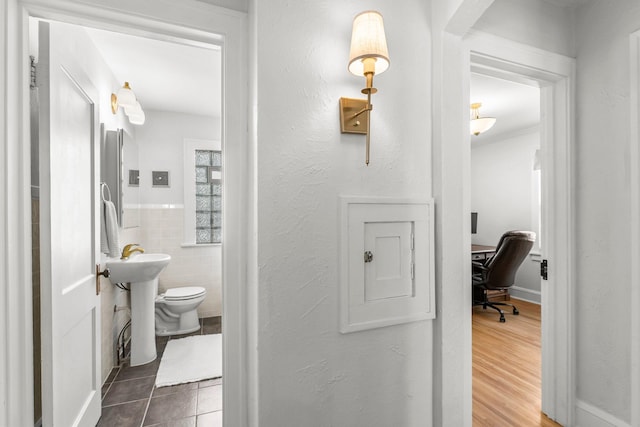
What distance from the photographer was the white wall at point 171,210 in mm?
3578

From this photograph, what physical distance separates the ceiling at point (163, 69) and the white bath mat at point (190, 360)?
6.75ft

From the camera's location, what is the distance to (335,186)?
1218 mm

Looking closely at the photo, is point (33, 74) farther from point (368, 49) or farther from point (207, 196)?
point (207, 196)

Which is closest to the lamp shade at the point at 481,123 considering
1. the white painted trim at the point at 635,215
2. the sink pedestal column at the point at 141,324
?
the white painted trim at the point at 635,215

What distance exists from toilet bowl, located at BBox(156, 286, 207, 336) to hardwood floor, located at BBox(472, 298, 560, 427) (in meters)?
2.60

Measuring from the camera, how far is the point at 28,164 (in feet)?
3.67

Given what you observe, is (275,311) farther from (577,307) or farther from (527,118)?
(527,118)

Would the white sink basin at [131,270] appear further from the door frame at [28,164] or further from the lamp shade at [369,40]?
the lamp shade at [369,40]

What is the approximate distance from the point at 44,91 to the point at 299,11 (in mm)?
1023

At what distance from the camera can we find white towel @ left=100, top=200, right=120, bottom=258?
2107 millimetres

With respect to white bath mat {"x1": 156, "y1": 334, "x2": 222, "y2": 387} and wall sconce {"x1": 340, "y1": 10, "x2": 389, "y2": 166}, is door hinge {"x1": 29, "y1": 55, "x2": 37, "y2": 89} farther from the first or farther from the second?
white bath mat {"x1": 156, "y1": 334, "x2": 222, "y2": 387}

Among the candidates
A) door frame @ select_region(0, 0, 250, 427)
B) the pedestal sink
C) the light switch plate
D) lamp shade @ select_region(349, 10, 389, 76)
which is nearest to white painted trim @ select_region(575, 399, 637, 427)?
door frame @ select_region(0, 0, 250, 427)

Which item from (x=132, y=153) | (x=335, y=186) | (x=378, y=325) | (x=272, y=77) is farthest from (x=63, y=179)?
(x=132, y=153)

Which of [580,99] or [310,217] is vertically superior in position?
[580,99]
